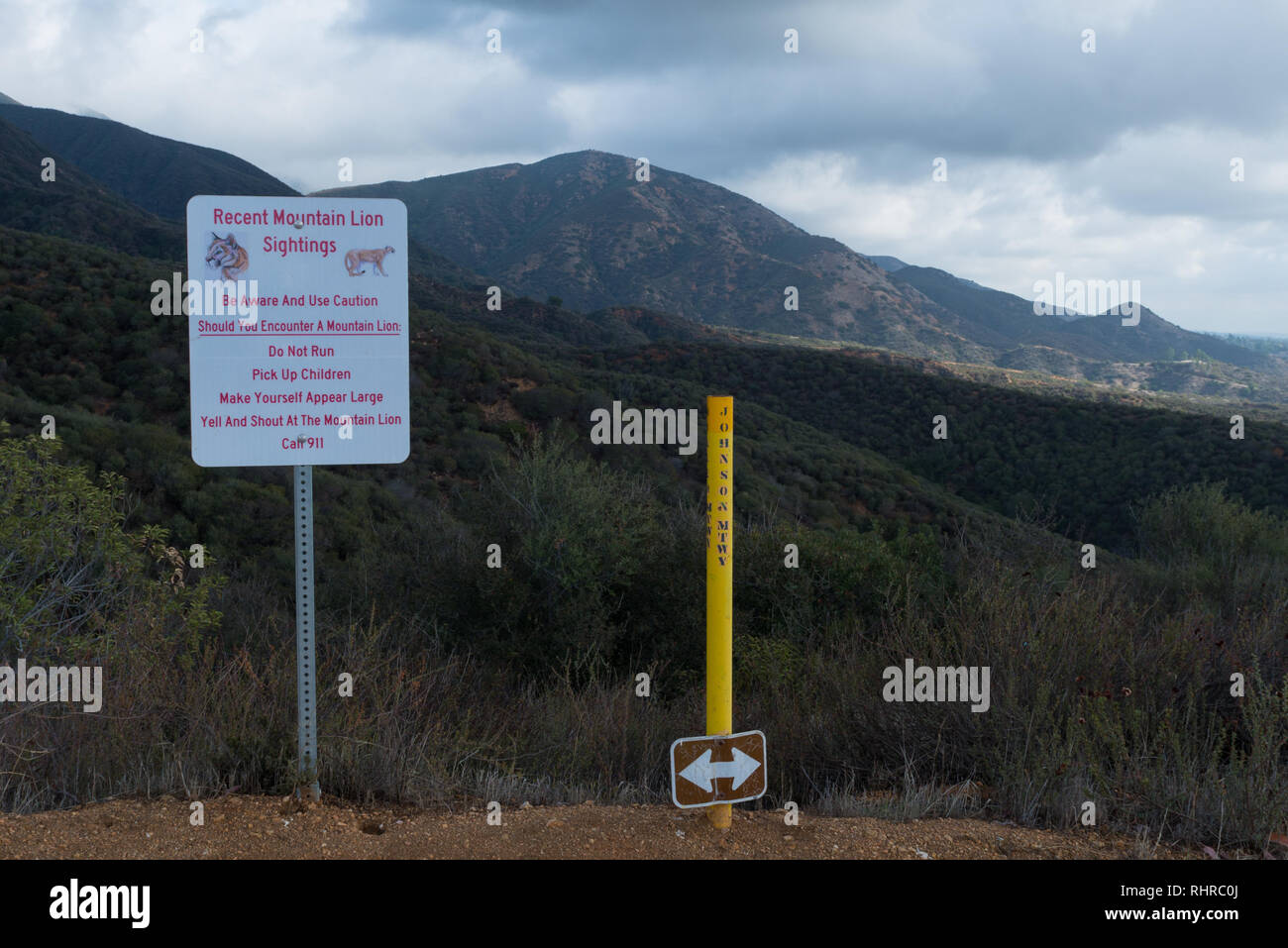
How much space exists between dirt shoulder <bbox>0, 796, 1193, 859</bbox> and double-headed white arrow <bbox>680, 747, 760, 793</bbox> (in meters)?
0.21

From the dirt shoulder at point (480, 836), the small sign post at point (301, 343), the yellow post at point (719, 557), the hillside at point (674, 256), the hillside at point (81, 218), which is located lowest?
the dirt shoulder at point (480, 836)

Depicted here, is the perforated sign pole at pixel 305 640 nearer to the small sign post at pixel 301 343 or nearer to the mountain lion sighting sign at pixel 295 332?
the small sign post at pixel 301 343

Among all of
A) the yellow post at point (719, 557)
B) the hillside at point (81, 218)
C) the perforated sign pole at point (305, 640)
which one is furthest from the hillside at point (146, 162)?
the yellow post at point (719, 557)

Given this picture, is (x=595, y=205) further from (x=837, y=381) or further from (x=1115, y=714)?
(x=1115, y=714)

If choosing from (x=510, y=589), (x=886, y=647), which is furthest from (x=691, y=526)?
(x=886, y=647)

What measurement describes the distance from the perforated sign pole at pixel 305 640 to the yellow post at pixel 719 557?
161cm

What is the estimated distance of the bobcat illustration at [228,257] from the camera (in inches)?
134

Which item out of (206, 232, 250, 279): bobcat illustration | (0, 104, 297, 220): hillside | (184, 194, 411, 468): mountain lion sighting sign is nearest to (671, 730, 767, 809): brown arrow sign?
(184, 194, 411, 468): mountain lion sighting sign

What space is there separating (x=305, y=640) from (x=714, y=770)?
1710 millimetres

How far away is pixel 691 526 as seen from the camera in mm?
9734

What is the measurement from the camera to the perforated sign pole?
11.5 feet

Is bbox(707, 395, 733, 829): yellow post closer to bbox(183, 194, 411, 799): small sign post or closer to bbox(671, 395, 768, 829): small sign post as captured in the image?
bbox(671, 395, 768, 829): small sign post

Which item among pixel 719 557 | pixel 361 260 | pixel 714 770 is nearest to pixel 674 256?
pixel 361 260

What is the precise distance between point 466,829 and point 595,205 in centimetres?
15476
